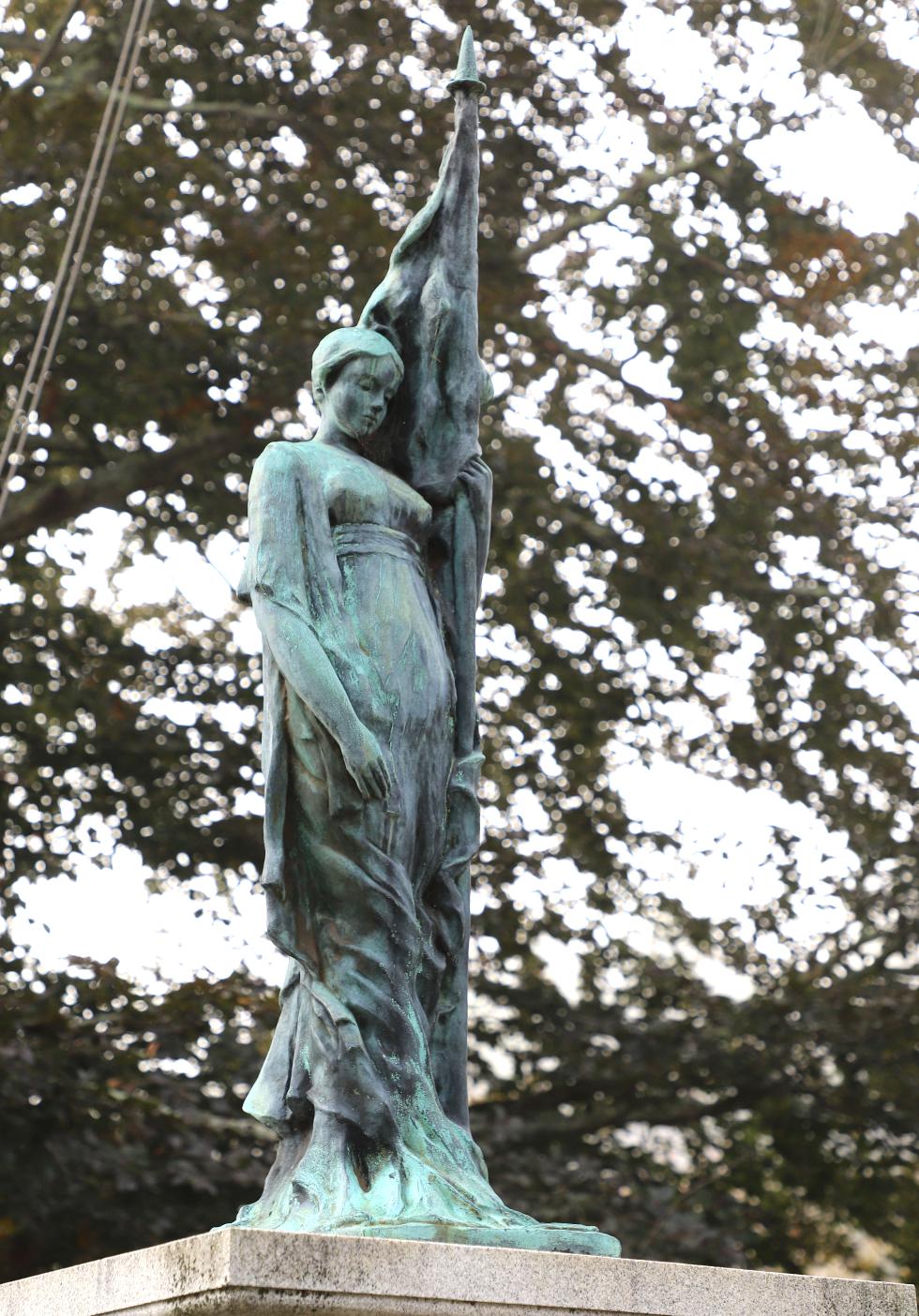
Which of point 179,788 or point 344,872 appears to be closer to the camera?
point 344,872

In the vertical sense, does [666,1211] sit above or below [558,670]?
below

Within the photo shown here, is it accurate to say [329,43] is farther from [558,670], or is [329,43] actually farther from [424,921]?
[424,921]

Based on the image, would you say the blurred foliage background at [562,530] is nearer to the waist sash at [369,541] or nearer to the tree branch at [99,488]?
the tree branch at [99,488]

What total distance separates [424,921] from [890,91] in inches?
362

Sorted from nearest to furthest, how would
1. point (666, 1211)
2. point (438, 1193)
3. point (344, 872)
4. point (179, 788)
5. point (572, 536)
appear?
point (438, 1193)
point (344, 872)
point (666, 1211)
point (179, 788)
point (572, 536)

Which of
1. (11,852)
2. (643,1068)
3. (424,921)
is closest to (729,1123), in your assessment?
(643,1068)

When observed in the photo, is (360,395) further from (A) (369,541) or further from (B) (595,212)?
(B) (595,212)

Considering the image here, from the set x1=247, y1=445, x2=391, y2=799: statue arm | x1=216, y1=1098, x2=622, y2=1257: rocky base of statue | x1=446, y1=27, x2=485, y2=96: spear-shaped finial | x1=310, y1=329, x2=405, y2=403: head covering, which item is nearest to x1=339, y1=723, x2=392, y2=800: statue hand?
x1=247, y1=445, x2=391, y2=799: statue arm

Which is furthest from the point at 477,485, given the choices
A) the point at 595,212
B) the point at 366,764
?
the point at 595,212

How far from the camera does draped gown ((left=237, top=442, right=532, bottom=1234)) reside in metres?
3.42

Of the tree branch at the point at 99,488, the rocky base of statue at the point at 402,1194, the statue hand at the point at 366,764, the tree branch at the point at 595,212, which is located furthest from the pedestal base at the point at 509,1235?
the tree branch at the point at 595,212

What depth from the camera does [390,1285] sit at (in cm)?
291

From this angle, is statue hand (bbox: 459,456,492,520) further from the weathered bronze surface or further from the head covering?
the head covering

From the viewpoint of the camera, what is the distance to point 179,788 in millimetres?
10055
